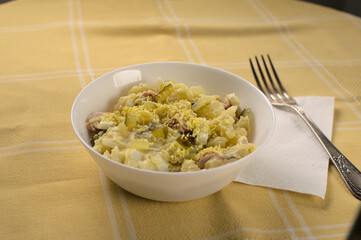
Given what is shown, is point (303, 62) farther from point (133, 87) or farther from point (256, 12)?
point (133, 87)

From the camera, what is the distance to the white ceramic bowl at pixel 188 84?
0.85 metres

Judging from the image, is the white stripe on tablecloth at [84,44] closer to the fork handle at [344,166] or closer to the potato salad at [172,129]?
the potato salad at [172,129]

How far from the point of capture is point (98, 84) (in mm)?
1171

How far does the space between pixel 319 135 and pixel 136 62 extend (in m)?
0.82

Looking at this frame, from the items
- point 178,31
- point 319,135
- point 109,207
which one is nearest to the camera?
point 109,207

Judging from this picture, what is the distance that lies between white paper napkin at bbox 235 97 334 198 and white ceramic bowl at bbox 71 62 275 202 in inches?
3.9

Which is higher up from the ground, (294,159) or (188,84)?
(188,84)

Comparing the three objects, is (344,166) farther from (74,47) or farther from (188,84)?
(74,47)

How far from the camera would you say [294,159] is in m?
1.16

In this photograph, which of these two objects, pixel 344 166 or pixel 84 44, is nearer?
pixel 344 166

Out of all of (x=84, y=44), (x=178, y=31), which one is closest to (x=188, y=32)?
(x=178, y=31)

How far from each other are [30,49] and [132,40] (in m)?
0.44

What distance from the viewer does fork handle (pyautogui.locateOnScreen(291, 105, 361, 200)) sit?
3.49 feet

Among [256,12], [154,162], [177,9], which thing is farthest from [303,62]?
[154,162]
